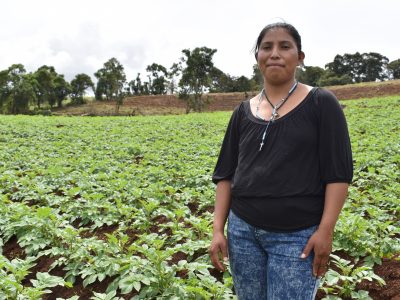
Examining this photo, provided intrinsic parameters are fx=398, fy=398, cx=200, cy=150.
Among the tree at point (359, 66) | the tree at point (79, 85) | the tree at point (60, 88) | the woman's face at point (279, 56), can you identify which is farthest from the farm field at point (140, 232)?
the tree at point (359, 66)

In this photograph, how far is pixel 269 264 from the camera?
2057 mm

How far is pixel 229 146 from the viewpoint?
250 centimetres

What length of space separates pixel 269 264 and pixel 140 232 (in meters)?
3.43

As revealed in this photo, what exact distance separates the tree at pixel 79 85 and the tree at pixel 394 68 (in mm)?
56272

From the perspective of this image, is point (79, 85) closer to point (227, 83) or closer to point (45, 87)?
point (45, 87)

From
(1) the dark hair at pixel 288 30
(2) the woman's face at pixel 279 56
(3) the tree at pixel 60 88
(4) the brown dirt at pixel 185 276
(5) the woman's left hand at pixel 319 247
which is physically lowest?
(4) the brown dirt at pixel 185 276

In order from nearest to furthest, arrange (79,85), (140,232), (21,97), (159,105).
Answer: (140,232) → (21,97) → (159,105) → (79,85)

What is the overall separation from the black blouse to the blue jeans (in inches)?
2.2

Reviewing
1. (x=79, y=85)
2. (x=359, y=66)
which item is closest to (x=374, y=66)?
(x=359, y=66)

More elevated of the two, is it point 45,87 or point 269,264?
point 45,87

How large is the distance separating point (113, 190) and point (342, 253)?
3.90 metres

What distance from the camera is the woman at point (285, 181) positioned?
198cm

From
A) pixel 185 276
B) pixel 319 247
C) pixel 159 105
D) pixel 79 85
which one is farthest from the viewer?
pixel 79 85

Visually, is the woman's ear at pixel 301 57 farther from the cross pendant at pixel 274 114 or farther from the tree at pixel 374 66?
the tree at pixel 374 66
